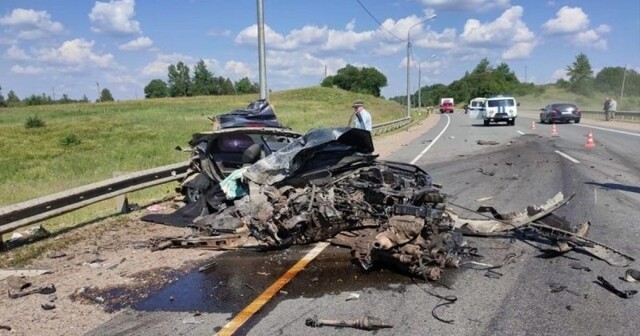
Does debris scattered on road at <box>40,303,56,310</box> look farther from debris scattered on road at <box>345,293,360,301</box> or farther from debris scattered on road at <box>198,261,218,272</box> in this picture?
debris scattered on road at <box>345,293,360,301</box>

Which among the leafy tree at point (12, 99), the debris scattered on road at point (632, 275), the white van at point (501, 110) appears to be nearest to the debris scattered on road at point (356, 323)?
the debris scattered on road at point (632, 275)

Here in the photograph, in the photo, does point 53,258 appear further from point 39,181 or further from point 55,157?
point 55,157

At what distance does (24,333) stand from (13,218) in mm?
3164

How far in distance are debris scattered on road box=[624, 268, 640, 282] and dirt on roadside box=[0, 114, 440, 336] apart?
14.5 feet

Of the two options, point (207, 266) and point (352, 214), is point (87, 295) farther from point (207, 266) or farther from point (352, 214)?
point (352, 214)

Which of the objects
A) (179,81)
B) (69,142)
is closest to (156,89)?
(179,81)

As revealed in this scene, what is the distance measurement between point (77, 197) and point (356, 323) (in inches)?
223

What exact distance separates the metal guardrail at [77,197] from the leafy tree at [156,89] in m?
156

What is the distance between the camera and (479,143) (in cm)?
2281

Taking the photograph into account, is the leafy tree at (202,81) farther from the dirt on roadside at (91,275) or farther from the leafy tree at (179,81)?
the dirt on roadside at (91,275)

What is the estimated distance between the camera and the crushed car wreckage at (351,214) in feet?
19.0

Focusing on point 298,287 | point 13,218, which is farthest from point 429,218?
point 13,218

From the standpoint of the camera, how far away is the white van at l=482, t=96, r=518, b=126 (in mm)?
37000

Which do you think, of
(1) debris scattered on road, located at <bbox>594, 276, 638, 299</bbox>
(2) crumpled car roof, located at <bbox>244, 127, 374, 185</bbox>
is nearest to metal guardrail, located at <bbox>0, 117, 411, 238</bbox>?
(2) crumpled car roof, located at <bbox>244, 127, 374, 185</bbox>
